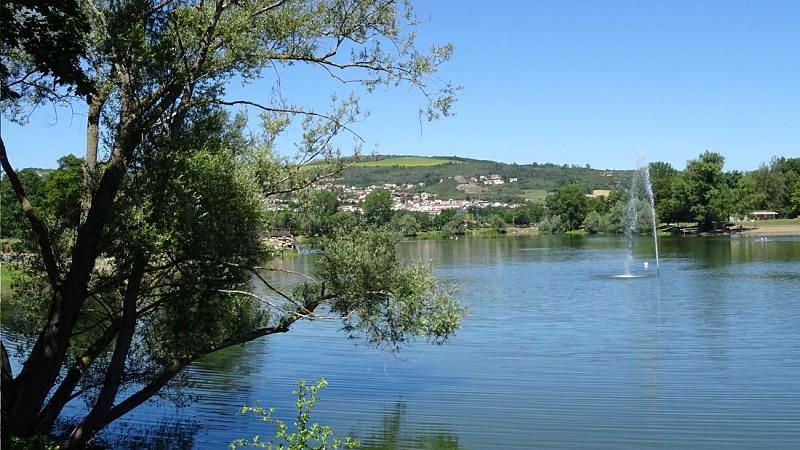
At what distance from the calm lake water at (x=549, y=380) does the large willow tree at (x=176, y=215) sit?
1571 mm

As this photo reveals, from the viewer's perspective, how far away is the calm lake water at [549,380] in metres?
14.4

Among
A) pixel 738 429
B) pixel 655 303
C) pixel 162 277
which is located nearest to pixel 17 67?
pixel 162 277

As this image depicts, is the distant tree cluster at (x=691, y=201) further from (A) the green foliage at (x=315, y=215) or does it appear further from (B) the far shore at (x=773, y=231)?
(A) the green foliage at (x=315, y=215)

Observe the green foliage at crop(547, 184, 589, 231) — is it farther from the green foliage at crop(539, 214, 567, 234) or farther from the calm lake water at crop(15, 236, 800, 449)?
the calm lake water at crop(15, 236, 800, 449)

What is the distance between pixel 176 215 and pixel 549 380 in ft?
34.9

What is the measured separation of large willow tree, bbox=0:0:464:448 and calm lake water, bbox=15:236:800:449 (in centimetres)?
157

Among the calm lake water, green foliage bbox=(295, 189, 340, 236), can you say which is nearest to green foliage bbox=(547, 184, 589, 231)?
the calm lake water

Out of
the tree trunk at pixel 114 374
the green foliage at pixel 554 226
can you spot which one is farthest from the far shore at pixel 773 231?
the tree trunk at pixel 114 374

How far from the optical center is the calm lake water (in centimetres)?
1440

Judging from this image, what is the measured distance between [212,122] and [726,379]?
509 inches

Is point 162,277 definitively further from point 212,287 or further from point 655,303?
point 655,303

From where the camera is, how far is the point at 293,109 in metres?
13.6

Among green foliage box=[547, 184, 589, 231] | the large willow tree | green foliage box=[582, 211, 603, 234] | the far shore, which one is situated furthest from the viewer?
green foliage box=[547, 184, 589, 231]

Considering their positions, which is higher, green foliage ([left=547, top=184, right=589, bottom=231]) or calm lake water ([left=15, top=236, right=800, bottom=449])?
green foliage ([left=547, top=184, right=589, bottom=231])
